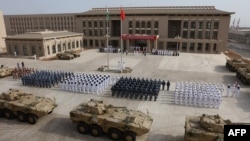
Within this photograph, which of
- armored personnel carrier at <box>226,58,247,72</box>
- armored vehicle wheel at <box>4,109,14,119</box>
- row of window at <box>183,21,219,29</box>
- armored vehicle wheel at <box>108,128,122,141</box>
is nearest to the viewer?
armored vehicle wheel at <box>108,128,122,141</box>

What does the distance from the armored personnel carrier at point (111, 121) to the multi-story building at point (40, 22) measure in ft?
236

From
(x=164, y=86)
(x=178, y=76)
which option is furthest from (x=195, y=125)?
(x=178, y=76)

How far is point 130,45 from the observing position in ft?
171

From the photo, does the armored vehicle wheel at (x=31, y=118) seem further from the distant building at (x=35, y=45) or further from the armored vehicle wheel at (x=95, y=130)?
the distant building at (x=35, y=45)

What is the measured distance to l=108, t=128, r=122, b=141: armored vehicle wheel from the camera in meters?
13.2

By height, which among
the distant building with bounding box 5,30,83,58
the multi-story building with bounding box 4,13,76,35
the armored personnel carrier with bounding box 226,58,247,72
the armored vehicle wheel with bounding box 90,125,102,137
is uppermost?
the multi-story building with bounding box 4,13,76,35

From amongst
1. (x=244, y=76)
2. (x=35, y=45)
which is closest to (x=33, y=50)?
(x=35, y=45)

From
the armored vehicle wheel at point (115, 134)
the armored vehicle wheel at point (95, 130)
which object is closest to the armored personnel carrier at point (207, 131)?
the armored vehicle wheel at point (115, 134)

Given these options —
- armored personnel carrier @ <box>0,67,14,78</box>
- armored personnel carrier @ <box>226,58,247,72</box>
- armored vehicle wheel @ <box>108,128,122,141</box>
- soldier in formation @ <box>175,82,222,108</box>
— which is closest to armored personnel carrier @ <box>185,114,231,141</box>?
armored vehicle wheel @ <box>108,128,122,141</box>

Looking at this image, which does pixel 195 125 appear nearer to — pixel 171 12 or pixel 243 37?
pixel 171 12

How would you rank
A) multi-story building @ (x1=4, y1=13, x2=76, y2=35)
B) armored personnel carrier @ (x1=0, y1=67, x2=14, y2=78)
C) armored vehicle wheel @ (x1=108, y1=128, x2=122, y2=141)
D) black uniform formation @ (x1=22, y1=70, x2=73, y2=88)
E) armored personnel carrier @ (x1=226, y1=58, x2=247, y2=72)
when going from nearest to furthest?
armored vehicle wheel @ (x1=108, y1=128, x2=122, y2=141) < black uniform formation @ (x1=22, y1=70, x2=73, y2=88) < armored personnel carrier @ (x1=0, y1=67, x2=14, y2=78) < armored personnel carrier @ (x1=226, y1=58, x2=247, y2=72) < multi-story building @ (x1=4, y1=13, x2=76, y2=35)

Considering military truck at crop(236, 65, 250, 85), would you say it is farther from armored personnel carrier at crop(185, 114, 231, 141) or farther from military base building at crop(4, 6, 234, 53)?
military base building at crop(4, 6, 234, 53)

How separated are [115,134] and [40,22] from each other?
3206 inches

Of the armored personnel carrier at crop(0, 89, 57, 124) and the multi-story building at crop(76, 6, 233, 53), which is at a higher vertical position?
the multi-story building at crop(76, 6, 233, 53)
